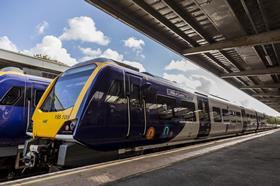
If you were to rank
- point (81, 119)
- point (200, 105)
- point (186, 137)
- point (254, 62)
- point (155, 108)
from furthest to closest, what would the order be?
point (254, 62)
point (200, 105)
point (186, 137)
point (155, 108)
point (81, 119)

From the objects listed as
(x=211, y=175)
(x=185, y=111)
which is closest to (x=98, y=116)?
(x=211, y=175)

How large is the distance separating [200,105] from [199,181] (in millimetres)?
7665

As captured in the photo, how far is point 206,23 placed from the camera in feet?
34.9

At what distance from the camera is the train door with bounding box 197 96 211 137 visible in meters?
10.9

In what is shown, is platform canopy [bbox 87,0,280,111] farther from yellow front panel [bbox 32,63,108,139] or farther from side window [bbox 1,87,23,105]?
yellow front panel [bbox 32,63,108,139]

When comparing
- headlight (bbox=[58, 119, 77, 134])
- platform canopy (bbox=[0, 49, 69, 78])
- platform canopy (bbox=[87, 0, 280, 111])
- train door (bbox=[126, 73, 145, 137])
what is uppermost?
platform canopy (bbox=[87, 0, 280, 111])

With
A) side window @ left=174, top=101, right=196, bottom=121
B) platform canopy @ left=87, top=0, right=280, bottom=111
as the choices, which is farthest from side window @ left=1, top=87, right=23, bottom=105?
side window @ left=174, top=101, right=196, bottom=121

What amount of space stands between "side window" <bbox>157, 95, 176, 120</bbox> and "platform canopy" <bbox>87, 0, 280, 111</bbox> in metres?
3.40

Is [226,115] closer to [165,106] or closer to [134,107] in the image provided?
[165,106]

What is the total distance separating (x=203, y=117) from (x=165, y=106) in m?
3.81

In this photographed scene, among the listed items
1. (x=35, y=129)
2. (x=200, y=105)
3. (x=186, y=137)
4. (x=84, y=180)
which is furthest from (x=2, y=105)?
(x=200, y=105)

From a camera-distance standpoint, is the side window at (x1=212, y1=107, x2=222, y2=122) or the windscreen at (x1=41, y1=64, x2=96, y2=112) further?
the side window at (x1=212, y1=107, x2=222, y2=122)

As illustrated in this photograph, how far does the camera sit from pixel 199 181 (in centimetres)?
374

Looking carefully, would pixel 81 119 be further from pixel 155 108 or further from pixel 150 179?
pixel 155 108
